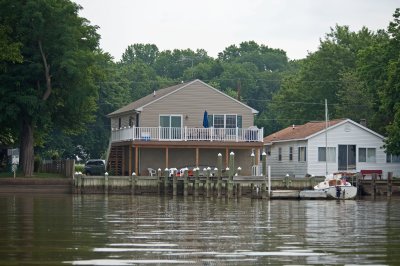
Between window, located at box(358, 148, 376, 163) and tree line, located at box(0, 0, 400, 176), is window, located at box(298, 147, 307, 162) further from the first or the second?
tree line, located at box(0, 0, 400, 176)

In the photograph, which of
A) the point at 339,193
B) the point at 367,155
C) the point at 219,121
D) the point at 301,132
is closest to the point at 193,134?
the point at 219,121

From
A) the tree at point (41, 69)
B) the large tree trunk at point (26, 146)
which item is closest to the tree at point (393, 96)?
the tree at point (41, 69)

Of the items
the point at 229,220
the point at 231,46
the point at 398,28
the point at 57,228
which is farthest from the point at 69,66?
the point at 231,46

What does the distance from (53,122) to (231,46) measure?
13291 cm

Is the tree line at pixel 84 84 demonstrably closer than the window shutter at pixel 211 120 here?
Yes

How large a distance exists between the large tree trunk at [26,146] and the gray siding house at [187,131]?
273 inches

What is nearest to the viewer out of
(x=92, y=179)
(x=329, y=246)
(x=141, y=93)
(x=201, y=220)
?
(x=329, y=246)

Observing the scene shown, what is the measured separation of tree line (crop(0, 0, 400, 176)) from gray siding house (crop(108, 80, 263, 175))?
443cm

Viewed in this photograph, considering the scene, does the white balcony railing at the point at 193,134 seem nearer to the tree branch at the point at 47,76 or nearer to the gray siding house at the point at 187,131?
the gray siding house at the point at 187,131

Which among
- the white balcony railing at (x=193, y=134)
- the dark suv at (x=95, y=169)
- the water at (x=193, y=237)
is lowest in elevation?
the water at (x=193, y=237)

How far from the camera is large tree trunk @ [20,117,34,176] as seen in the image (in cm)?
6294

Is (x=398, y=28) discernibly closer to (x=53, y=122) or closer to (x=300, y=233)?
(x=53, y=122)

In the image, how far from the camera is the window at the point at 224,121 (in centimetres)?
6856

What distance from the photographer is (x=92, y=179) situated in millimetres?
58844
